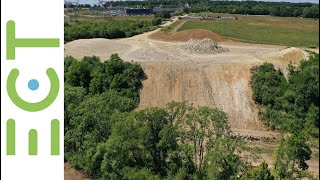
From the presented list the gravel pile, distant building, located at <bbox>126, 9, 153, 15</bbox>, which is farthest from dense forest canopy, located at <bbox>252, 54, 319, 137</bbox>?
distant building, located at <bbox>126, 9, 153, 15</bbox>

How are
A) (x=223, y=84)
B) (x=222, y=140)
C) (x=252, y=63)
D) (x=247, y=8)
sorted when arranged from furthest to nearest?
(x=247, y=8) < (x=252, y=63) < (x=223, y=84) < (x=222, y=140)

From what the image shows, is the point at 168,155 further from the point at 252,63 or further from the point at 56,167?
the point at 252,63

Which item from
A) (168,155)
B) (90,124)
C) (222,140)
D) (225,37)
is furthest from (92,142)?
(225,37)

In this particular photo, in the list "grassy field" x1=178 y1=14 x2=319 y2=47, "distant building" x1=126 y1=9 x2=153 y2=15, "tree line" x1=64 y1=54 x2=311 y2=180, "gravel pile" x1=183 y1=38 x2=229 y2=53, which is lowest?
"tree line" x1=64 y1=54 x2=311 y2=180

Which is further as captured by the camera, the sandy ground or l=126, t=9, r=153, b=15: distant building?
l=126, t=9, r=153, b=15: distant building

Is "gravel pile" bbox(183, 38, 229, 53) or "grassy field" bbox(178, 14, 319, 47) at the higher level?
"grassy field" bbox(178, 14, 319, 47)

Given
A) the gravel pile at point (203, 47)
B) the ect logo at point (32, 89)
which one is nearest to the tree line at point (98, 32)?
the gravel pile at point (203, 47)

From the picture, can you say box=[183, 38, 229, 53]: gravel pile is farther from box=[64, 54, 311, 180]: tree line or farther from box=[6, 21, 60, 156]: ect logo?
box=[6, 21, 60, 156]: ect logo
